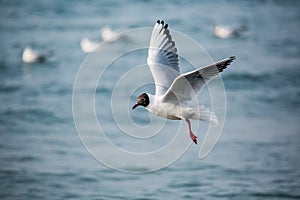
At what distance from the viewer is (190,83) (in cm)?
1042

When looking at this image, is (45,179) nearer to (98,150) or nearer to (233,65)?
(98,150)

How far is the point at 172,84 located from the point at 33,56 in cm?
1073

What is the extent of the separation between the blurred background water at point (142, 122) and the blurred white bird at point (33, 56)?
0.14m

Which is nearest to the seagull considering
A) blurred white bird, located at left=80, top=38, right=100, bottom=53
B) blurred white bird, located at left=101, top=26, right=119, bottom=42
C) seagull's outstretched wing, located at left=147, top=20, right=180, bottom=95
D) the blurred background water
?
seagull's outstretched wing, located at left=147, top=20, right=180, bottom=95

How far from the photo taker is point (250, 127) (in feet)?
54.0

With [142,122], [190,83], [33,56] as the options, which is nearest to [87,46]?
[33,56]

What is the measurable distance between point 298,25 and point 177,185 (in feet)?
29.4

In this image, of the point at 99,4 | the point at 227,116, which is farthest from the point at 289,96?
the point at 99,4

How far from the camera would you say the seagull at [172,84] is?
10205 millimetres

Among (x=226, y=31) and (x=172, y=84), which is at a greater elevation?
(x=226, y=31)

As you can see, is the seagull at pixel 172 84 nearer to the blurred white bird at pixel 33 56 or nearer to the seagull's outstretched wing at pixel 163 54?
the seagull's outstretched wing at pixel 163 54

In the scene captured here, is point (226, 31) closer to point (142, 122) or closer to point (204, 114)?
point (142, 122)

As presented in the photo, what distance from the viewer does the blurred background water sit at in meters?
14.8

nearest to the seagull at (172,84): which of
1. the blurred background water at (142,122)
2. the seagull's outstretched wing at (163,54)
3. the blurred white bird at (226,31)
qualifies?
the seagull's outstretched wing at (163,54)
